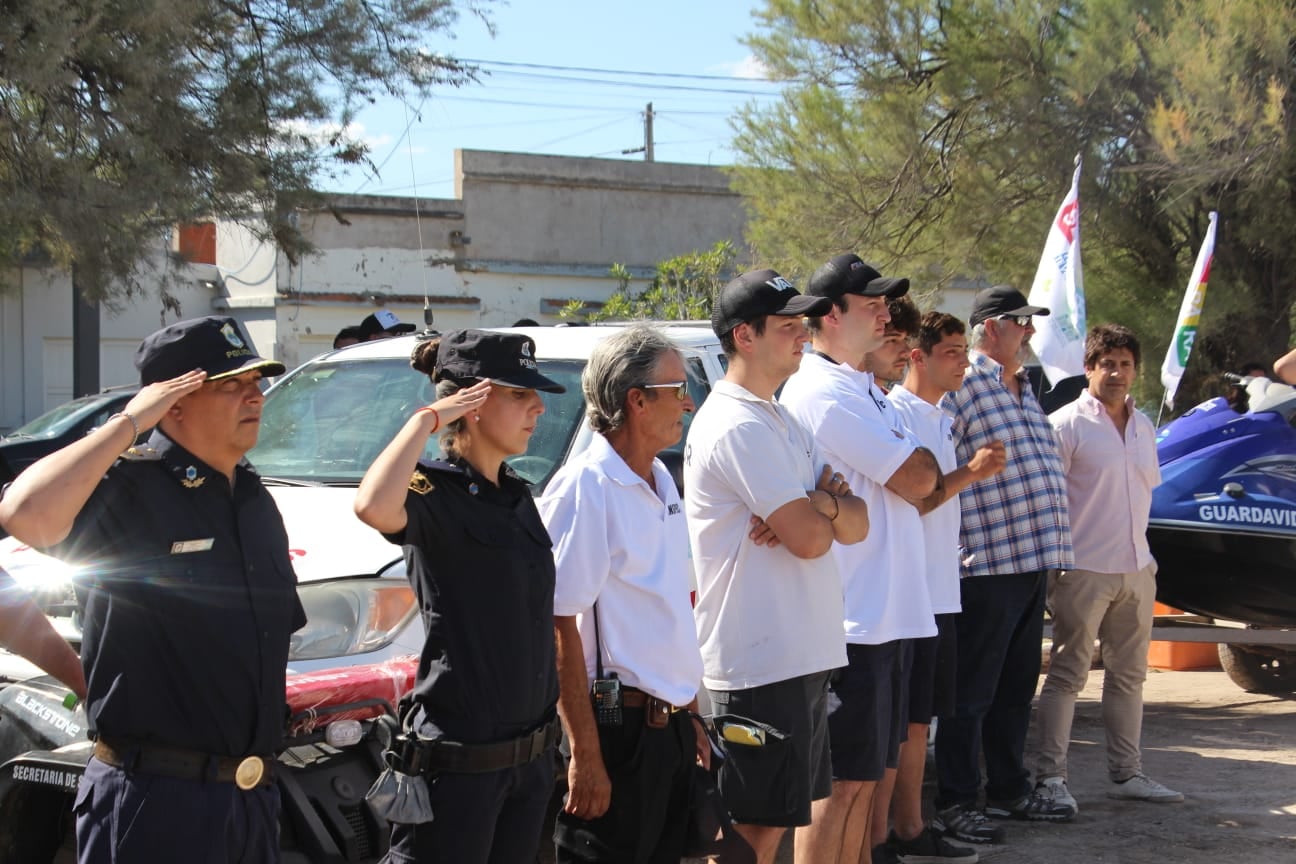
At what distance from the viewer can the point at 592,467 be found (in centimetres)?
389

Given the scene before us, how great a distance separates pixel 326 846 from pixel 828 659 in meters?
1.51

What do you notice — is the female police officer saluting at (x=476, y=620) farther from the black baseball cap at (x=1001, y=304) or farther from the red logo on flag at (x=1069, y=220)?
the red logo on flag at (x=1069, y=220)

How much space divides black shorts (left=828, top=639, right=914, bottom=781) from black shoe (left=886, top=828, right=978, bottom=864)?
1111 millimetres

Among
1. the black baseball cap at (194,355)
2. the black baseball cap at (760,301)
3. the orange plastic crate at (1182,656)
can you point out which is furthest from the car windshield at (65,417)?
the black baseball cap at (194,355)

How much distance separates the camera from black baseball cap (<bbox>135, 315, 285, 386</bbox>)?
10.4ft

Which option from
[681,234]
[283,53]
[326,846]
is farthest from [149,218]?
[681,234]

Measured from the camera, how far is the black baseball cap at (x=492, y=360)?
3.55m

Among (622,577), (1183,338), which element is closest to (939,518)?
(622,577)

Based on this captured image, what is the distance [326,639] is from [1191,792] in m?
4.52

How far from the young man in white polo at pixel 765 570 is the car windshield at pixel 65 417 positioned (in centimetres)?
1100

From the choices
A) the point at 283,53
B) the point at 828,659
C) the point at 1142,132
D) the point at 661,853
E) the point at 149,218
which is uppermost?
the point at 283,53

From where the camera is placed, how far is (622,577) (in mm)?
3826

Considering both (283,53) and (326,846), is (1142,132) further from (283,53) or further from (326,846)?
(326,846)

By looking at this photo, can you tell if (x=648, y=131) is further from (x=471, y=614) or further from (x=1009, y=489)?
(x=471, y=614)
